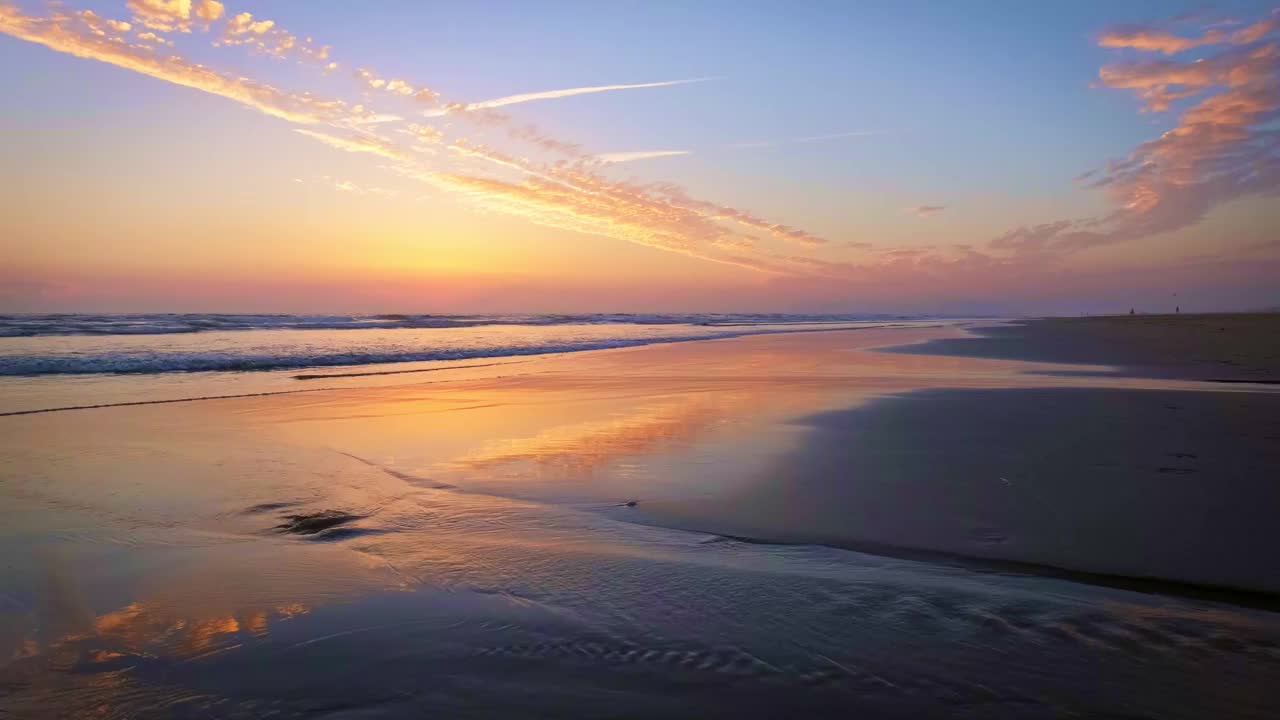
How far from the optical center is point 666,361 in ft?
69.4

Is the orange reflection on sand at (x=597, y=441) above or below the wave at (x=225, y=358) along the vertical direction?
below

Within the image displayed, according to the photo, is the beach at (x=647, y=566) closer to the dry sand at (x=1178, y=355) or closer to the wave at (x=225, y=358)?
the dry sand at (x=1178, y=355)

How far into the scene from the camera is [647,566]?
411 centimetres

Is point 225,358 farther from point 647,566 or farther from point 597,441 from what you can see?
point 647,566

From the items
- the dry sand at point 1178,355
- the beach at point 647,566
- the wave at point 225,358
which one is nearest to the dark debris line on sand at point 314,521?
the beach at point 647,566

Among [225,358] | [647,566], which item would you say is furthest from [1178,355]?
[225,358]

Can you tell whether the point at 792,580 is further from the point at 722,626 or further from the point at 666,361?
the point at 666,361

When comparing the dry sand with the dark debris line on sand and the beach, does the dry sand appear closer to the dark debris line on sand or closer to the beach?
the beach

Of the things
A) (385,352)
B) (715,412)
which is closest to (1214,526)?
(715,412)

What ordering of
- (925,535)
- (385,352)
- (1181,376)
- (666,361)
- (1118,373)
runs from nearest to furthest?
(925,535)
(1181,376)
(1118,373)
(666,361)
(385,352)

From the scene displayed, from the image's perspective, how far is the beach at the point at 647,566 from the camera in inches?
108

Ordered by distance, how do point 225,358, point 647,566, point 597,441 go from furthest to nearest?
point 225,358 → point 597,441 → point 647,566

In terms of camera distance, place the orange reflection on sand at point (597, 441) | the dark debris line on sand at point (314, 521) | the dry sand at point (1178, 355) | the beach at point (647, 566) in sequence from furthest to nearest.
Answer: the dry sand at point (1178, 355), the orange reflection on sand at point (597, 441), the dark debris line on sand at point (314, 521), the beach at point (647, 566)

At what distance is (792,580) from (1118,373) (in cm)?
1527
